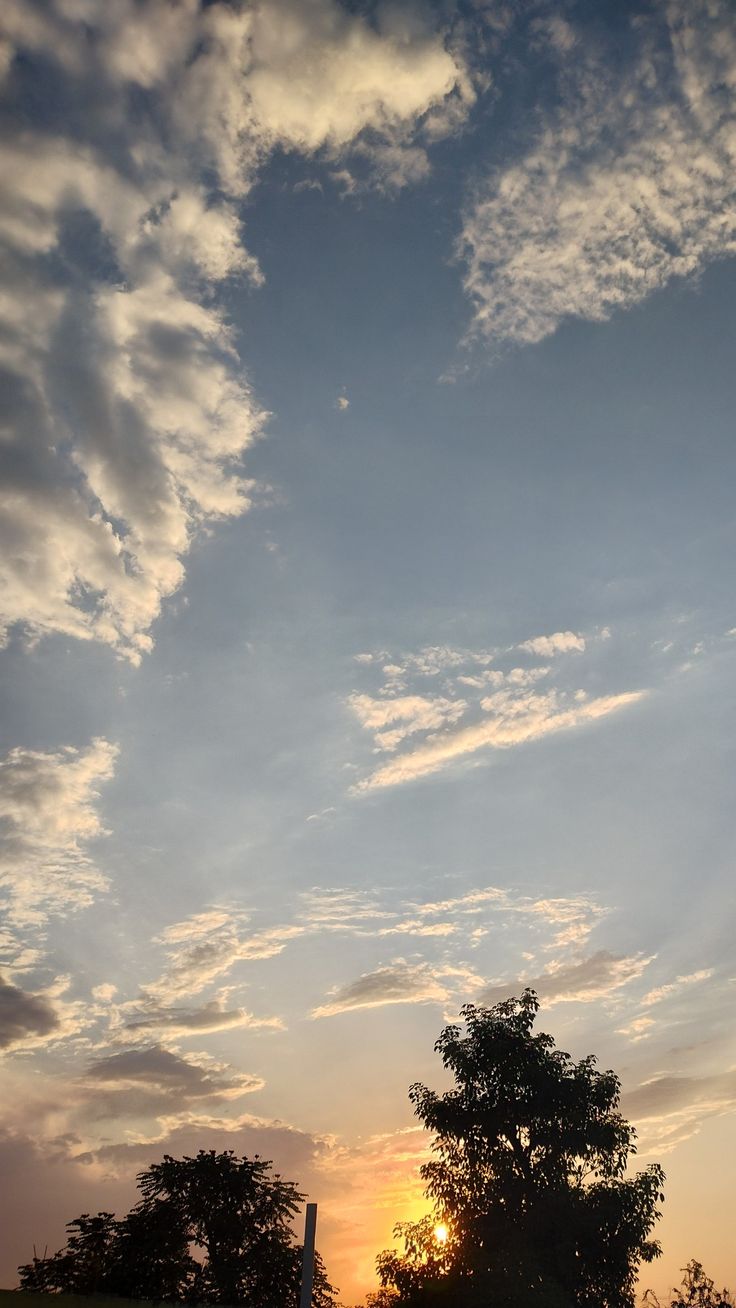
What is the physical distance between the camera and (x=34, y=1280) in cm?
5694

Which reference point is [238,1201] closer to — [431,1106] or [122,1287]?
[122,1287]

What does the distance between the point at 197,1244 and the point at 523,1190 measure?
105 ft

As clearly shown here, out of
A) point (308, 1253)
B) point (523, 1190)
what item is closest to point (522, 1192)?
point (523, 1190)

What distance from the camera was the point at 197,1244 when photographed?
→ 5544 cm

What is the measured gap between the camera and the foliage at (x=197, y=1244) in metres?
52.8

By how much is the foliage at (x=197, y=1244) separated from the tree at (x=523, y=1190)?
2305cm

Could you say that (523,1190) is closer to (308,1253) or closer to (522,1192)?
(522,1192)

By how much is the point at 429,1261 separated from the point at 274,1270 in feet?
81.7

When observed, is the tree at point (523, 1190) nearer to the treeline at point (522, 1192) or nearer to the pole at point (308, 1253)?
the treeline at point (522, 1192)

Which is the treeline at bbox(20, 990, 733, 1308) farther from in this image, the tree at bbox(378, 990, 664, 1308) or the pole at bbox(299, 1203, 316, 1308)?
the pole at bbox(299, 1203, 316, 1308)

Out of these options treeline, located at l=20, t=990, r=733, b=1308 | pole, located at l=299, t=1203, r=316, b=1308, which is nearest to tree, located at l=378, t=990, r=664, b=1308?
treeline, located at l=20, t=990, r=733, b=1308

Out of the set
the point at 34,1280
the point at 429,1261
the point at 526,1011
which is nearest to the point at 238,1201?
the point at 34,1280

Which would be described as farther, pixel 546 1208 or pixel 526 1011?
pixel 526 1011

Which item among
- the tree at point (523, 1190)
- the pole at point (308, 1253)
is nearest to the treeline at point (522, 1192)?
the tree at point (523, 1190)
